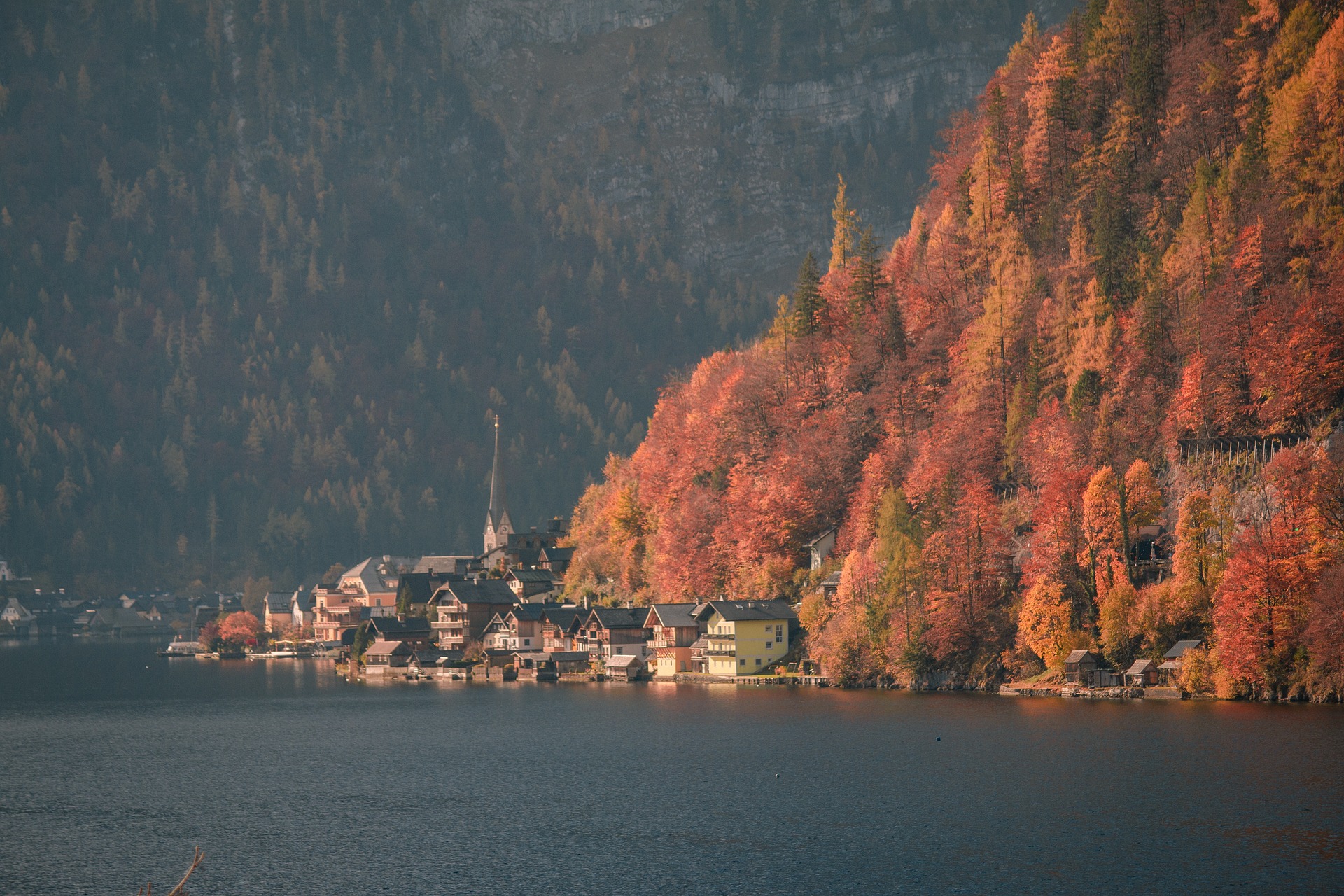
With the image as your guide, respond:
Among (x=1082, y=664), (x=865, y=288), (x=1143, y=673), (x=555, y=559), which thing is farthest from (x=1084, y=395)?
(x=555, y=559)

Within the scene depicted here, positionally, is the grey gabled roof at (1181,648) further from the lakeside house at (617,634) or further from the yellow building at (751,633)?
the lakeside house at (617,634)

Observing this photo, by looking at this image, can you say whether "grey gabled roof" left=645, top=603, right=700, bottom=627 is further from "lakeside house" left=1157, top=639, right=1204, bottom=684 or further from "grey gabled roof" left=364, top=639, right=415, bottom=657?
"lakeside house" left=1157, top=639, right=1204, bottom=684

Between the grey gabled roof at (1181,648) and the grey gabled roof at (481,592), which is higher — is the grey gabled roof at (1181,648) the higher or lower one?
the lower one

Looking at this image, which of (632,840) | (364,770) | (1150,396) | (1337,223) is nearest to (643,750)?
(364,770)

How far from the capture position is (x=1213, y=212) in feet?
362

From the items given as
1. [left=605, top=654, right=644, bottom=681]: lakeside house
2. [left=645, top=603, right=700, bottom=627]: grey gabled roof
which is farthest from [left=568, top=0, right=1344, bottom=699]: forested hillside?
[left=605, top=654, right=644, bottom=681]: lakeside house

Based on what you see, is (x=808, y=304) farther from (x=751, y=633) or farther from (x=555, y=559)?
(x=555, y=559)

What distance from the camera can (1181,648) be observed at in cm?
9419

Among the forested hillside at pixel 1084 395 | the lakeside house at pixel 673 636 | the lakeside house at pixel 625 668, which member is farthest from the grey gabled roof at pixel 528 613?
the lakeside house at pixel 673 636

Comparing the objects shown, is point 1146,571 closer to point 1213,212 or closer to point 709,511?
point 1213,212

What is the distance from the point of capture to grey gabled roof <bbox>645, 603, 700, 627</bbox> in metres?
138

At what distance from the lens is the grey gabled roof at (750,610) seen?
5074 inches

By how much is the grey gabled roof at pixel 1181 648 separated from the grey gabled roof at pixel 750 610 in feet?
133

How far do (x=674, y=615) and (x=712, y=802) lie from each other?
6878 centimetres
